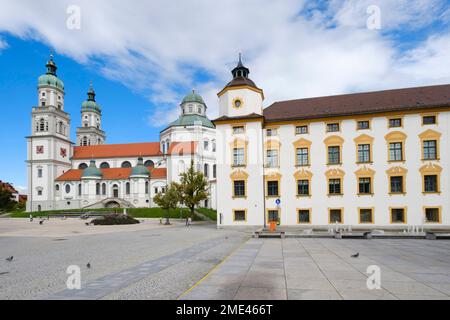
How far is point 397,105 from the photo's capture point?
29.3 m

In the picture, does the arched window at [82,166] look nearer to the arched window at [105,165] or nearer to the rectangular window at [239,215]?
the arched window at [105,165]

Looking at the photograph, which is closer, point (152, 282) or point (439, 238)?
point (152, 282)

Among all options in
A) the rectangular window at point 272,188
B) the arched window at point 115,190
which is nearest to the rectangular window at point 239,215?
the rectangular window at point 272,188

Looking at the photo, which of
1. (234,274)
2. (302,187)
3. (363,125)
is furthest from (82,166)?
(234,274)

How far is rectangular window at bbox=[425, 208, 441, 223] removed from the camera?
27.7 meters

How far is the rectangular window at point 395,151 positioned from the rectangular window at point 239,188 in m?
15.6

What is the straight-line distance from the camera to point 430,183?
28.2 m

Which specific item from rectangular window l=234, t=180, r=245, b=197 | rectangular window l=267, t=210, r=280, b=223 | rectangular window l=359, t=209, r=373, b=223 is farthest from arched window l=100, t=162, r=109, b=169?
rectangular window l=359, t=209, r=373, b=223

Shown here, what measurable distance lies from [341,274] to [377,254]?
5539 millimetres

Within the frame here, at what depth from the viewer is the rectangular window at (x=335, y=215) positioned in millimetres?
29344

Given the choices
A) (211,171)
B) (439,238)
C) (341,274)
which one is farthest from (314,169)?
(211,171)

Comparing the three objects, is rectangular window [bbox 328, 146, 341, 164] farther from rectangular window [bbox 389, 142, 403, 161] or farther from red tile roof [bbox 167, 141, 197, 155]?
red tile roof [bbox 167, 141, 197, 155]

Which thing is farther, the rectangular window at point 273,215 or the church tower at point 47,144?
the church tower at point 47,144
